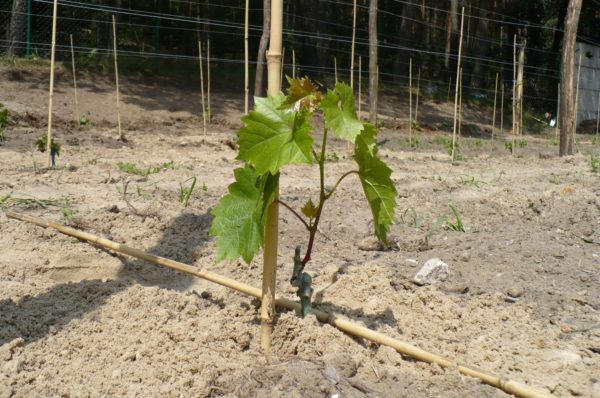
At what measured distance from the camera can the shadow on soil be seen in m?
3.12

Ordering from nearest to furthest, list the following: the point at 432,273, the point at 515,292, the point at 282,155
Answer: the point at 282,155 < the point at 515,292 < the point at 432,273

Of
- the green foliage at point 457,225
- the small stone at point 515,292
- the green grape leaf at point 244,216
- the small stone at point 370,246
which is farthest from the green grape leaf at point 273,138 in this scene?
the green foliage at point 457,225

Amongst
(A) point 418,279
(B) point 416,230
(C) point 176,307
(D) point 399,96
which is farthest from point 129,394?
(D) point 399,96

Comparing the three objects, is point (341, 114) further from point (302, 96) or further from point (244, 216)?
point (244, 216)

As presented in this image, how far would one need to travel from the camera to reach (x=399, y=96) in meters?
20.8

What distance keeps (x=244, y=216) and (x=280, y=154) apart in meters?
0.37

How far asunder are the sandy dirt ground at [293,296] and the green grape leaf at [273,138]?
0.82 metres

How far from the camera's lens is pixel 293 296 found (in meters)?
3.69

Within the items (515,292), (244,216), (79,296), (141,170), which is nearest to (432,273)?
(515,292)

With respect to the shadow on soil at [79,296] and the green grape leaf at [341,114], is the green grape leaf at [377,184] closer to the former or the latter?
the green grape leaf at [341,114]

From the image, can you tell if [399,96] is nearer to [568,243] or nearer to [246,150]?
[568,243]

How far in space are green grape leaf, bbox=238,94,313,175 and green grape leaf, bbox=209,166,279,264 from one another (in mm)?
156

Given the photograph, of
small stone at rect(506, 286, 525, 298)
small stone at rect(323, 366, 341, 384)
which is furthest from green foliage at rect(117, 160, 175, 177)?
small stone at rect(323, 366, 341, 384)

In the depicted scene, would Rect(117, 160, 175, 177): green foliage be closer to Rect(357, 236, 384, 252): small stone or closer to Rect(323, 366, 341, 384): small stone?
Rect(357, 236, 384, 252): small stone
